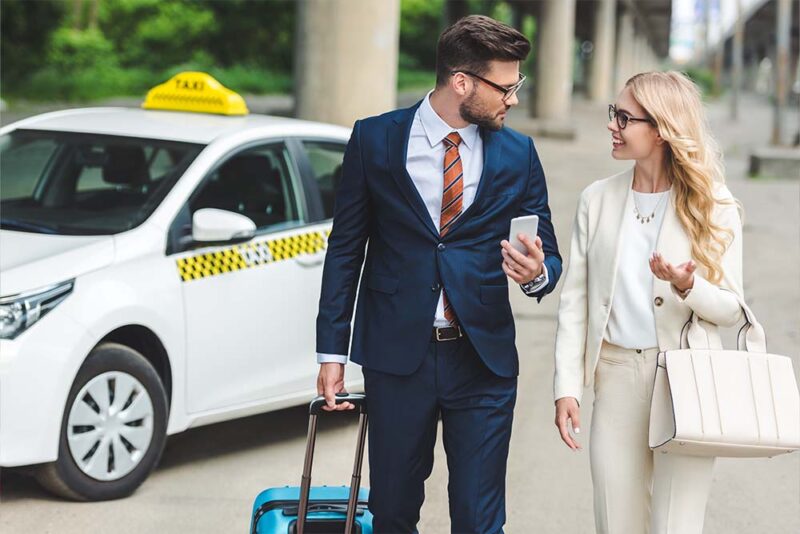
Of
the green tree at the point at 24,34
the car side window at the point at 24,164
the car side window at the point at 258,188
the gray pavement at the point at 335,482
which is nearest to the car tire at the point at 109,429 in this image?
the gray pavement at the point at 335,482

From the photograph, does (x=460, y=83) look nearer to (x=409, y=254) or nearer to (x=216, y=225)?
(x=409, y=254)

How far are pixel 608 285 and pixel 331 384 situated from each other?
0.86 meters

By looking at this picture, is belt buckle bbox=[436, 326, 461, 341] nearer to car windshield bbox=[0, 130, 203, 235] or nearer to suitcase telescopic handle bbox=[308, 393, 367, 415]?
suitcase telescopic handle bbox=[308, 393, 367, 415]

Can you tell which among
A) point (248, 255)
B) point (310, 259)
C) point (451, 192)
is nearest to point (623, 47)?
point (310, 259)

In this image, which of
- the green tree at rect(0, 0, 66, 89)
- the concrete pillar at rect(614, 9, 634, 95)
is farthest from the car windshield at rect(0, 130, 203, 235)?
the concrete pillar at rect(614, 9, 634, 95)

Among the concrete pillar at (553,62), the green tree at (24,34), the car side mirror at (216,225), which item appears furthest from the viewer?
the concrete pillar at (553,62)

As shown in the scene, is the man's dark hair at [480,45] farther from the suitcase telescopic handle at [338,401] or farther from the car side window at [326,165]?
the car side window at [326,165]

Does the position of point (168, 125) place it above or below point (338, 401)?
above

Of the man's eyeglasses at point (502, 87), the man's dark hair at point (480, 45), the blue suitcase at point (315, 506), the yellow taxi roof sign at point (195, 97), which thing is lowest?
the blue suitcase at point (315, 506)

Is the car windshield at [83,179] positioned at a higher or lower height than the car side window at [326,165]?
lower

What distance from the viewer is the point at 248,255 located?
249 inches

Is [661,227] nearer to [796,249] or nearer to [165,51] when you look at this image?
[796,249]

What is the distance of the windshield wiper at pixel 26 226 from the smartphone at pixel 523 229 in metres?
3.16

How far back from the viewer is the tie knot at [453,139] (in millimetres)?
3834
